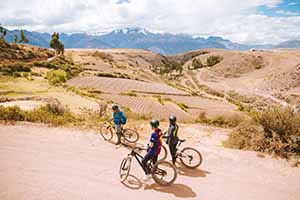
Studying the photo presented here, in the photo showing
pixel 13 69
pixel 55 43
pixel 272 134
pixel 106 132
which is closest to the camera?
pixel 272 134

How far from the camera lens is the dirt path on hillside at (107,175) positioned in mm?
5785

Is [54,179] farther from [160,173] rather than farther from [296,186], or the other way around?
[296,186]

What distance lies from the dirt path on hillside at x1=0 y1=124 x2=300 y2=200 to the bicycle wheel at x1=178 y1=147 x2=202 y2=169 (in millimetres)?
213

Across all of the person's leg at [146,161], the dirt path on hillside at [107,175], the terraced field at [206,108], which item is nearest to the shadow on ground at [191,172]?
the dirt path on hillside at [107,175]

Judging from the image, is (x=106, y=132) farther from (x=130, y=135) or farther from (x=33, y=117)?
(x=33, y=117)

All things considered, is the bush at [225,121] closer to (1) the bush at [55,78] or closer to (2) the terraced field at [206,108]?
(2) the terraced field at [206,108]

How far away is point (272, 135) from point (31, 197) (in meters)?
7.64

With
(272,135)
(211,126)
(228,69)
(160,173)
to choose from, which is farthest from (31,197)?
(228,69)

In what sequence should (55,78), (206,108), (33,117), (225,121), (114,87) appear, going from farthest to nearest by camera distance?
(114,87), (55,78), (206,108), (225,121), (33,117)

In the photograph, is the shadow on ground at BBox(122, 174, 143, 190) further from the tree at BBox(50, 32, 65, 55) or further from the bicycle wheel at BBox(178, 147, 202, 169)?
the tree at BBox(50, 32, 65, 55)

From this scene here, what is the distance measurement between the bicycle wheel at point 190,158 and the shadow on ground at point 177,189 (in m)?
1.05

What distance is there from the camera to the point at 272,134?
8648 mm

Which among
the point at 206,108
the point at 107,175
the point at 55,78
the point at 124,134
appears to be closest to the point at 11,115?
the point at 124,134

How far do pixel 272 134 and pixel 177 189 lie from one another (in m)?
4.50
